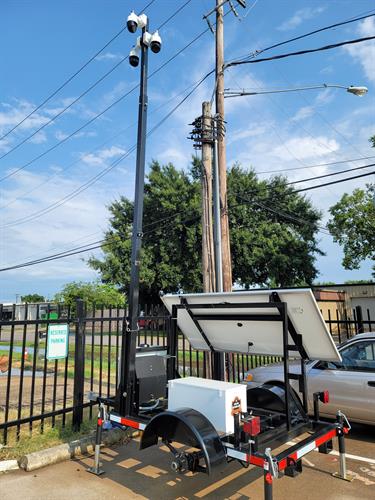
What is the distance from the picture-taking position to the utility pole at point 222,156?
938 cm

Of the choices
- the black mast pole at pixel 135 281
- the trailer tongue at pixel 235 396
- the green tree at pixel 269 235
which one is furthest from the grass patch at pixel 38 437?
the green tree at pixel 269 235

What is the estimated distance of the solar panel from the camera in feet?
12.1

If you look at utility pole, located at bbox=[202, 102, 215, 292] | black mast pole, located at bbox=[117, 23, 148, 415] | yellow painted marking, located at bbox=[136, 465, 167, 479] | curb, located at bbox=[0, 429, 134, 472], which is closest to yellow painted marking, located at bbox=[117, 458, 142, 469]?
yellow painted marking, located at bbox=[136, 465, 167, 479]

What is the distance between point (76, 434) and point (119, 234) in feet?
82.9

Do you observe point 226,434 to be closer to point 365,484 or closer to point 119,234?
Result: point 365,484

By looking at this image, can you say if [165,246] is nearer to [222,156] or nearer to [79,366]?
[222,156]

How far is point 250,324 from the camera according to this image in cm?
427

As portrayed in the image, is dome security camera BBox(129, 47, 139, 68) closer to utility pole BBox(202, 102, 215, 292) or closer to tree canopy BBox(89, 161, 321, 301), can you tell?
utility pole BBox(202, 102, 215, 292)

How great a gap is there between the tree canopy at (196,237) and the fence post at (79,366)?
21152mm

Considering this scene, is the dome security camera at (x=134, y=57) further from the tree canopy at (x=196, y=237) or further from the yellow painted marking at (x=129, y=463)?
the tree canopy at (x=196, y=237)

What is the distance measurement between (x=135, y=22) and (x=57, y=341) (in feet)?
15.0

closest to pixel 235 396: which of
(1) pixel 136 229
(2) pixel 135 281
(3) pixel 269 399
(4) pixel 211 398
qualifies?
(4) pixel 211 398

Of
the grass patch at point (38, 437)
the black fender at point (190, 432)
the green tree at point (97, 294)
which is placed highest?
the green tree at point (97, 294)

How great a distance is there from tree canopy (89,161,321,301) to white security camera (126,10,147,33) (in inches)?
846
